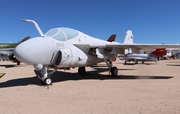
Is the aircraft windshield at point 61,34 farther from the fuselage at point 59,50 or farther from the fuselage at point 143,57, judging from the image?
the fuselage at point 143,57

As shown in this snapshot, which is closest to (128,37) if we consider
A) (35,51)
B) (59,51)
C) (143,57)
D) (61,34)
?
(61,34)

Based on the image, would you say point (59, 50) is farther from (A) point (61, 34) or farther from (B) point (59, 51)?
(A) point (61, 34)

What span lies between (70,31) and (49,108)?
5.64 m

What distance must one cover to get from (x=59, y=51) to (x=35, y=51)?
4.53 feet

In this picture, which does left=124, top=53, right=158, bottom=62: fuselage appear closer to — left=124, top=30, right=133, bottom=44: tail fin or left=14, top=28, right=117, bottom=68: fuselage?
left=124, top=30, right=133, bottom=44: tail fin

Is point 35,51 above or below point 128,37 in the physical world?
below

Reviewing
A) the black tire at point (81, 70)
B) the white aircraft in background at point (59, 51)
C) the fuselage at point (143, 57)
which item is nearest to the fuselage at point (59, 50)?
the white aircraft in background at point (59, 51)

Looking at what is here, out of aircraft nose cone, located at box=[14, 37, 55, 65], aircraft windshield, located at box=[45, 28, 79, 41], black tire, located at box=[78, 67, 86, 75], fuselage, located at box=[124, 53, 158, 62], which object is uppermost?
aircraft windshield, located at box=[45, 28, 79, 41]

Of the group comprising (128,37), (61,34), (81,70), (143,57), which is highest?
(128,37)

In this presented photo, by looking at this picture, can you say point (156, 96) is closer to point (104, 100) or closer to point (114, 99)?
point (114, 99)

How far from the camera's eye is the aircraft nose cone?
7238 millimetres

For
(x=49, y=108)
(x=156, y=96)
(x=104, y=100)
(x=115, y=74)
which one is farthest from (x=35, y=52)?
(x=115, y=74)

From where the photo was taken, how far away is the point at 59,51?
8562 millimetres

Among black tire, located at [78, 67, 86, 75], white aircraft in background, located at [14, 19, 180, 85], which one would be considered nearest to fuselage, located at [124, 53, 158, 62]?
black tire, located at [78, 67, 86, 75]
